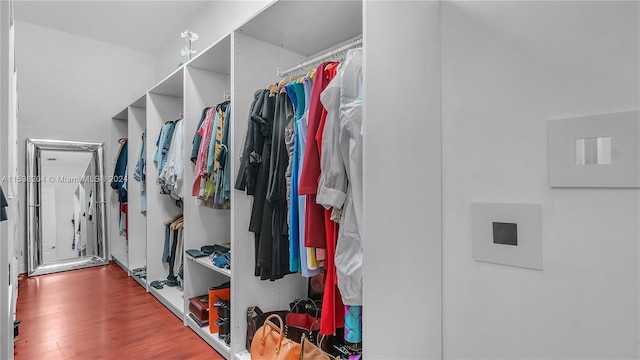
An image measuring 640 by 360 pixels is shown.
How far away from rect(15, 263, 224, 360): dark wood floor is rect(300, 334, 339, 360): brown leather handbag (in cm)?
73

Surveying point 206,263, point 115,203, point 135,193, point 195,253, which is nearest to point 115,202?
point 115,203

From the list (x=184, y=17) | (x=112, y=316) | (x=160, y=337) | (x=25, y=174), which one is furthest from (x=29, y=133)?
(x=160, y=337)

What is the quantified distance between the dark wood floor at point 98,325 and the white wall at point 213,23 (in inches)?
89.0

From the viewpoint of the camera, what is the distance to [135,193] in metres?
3.70

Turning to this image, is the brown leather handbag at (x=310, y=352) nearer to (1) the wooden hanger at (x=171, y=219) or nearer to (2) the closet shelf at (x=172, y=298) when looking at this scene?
(2) the closet shelf at (x=172, y=298)

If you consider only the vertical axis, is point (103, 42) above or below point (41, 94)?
above

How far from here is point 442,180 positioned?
138 centimetres

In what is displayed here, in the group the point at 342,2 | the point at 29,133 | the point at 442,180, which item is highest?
the point at 342,2

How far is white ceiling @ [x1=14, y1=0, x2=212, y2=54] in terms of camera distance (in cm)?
340

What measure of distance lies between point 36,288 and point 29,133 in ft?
5.93

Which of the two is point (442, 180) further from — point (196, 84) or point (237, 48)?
point (196, 84)

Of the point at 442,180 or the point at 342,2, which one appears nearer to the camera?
the point at 442,180

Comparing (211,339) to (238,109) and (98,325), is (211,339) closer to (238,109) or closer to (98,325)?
(98,325)

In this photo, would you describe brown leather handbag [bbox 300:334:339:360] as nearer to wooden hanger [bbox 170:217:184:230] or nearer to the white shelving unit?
wooden hanger [bbox 170:217:184:230]
